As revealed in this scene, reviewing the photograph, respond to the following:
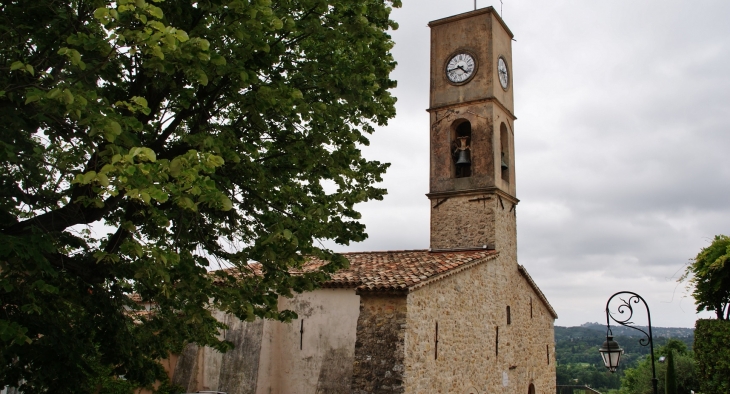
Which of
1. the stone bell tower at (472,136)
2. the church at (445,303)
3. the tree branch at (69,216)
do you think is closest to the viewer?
the tree branch at (69,216)

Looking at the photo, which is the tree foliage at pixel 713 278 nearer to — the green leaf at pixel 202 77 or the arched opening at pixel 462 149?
the arched opening at pixel 462 149

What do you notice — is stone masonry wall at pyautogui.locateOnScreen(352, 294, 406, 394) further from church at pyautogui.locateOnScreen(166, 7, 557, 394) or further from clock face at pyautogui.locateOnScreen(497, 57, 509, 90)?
clock face at pyautogui.locateOnScreen(497, 57, 509, 90)

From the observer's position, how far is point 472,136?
1805 centimetres

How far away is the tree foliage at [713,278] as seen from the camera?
12.3 metres

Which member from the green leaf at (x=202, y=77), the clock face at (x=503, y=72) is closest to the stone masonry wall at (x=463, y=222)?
the clock face at (x=503, y=72)

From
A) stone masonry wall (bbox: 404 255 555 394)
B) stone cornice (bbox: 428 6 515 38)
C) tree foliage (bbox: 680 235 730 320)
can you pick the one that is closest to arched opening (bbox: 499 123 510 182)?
stone masonry wall (bbox: 404 255 555 394)

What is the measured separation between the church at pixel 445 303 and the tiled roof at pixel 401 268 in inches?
1.7

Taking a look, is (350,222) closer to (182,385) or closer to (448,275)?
(448,275)

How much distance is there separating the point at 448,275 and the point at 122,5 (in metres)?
10.5

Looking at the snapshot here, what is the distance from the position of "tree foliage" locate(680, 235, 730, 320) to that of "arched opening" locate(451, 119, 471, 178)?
7098 mm

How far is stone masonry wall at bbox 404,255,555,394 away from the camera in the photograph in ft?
41.0

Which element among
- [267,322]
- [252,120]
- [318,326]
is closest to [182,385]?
[267,322]

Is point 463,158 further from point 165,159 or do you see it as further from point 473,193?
point 165,159

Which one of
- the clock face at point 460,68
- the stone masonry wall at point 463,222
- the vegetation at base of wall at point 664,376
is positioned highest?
the clock face at point 460,68
